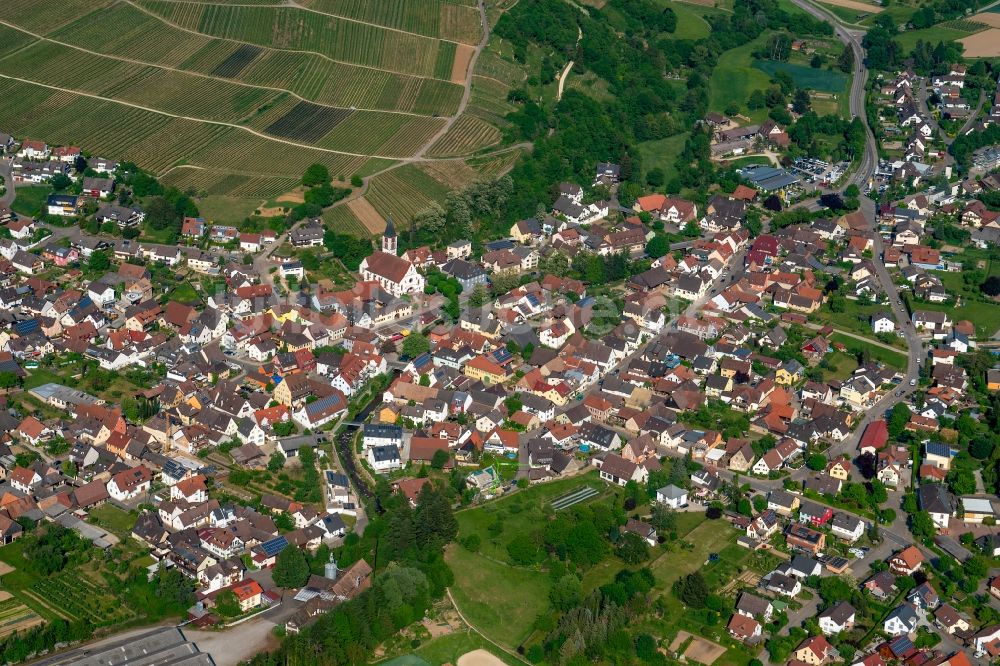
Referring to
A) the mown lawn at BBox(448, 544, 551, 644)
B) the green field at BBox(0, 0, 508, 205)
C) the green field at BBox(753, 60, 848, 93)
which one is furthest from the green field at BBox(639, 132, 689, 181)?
the mown lawn at BBox(448, 544, 551, 644)

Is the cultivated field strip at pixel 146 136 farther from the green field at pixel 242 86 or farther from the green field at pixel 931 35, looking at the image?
the green field at pixel 931 35

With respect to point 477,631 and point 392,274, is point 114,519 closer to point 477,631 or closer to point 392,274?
point 477,631

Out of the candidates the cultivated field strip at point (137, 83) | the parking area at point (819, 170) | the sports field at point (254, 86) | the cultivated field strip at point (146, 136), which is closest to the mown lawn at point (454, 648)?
the sports field at point (254, 86)

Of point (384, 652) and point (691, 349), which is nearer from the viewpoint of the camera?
point (384, 652)

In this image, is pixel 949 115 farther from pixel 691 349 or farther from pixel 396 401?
pixel 396 401

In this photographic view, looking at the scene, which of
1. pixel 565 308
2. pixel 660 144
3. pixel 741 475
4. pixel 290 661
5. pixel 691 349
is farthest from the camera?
pixel 660 144

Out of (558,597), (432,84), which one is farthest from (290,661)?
(432,84)
